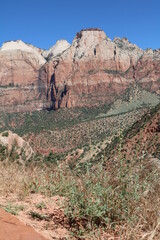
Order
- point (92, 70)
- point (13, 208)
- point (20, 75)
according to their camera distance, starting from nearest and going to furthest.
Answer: point (13, 208), point (92, 70), point (20, 75)

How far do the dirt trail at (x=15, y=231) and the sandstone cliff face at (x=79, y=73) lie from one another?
4701 inches

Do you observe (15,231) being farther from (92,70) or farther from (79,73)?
(92,70)

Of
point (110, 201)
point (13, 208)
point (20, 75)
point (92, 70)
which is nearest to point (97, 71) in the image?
point (92, 70)

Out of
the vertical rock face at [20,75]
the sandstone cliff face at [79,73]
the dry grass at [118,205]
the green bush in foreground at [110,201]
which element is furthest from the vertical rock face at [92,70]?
the green bush in foreground at [110,201]

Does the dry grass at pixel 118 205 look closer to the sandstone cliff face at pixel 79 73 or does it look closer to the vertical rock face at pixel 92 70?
the sandstone cliff face at pixel 79 73

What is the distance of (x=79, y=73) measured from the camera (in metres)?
141

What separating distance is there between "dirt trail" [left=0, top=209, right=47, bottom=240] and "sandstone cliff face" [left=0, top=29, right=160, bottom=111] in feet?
392

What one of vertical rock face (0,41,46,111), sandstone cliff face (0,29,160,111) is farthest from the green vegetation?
vertical rock face (0,41,46,111)

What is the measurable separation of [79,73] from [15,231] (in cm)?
14069

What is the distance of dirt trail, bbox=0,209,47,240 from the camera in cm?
304

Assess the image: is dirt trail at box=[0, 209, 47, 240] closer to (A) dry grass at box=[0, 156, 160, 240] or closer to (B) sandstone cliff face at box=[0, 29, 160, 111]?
(A) dry grass at box=[0, 156, 160, 240]

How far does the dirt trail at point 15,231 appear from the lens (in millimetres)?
3043

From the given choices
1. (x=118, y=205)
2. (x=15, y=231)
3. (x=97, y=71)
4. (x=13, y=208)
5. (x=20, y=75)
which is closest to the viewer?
(x=15, y=231)

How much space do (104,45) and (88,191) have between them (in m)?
152
